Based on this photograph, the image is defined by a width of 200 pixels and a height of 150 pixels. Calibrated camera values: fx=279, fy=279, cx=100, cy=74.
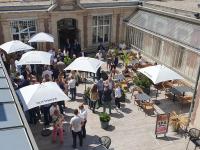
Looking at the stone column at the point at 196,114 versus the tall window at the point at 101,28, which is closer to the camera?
the stone column at the point at 196,114

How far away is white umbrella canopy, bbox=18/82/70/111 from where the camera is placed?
11.9 metres

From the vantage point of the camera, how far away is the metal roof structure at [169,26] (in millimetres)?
18395

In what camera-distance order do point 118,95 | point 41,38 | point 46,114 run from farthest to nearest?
1. point 41,38
2. point 118,95
3. point 46,114

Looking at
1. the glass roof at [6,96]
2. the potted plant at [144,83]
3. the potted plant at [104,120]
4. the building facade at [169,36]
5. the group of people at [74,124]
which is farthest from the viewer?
the building facade at [169,36]

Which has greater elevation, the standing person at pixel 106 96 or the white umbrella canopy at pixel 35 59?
the white umbrella canopy at pixel 35 59

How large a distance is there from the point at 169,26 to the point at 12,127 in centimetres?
1623

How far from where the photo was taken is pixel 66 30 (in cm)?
2422

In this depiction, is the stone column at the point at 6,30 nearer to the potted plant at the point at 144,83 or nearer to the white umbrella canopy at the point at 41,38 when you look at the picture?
the white umbrella canopy at the point at 41,38

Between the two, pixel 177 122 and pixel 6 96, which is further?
pixel 177 122

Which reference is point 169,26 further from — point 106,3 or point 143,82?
point 106,3

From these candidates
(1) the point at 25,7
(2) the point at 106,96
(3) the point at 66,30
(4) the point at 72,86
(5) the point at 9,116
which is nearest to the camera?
(5) the point at 9,116

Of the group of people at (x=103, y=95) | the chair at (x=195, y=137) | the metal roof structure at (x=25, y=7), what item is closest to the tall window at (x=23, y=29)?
the metal roof structure at (x=25, y=7)

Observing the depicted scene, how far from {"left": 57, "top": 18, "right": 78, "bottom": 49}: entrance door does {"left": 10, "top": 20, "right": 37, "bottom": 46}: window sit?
249 centimetres

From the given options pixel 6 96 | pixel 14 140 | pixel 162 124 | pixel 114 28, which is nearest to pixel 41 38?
pixel 114 28
